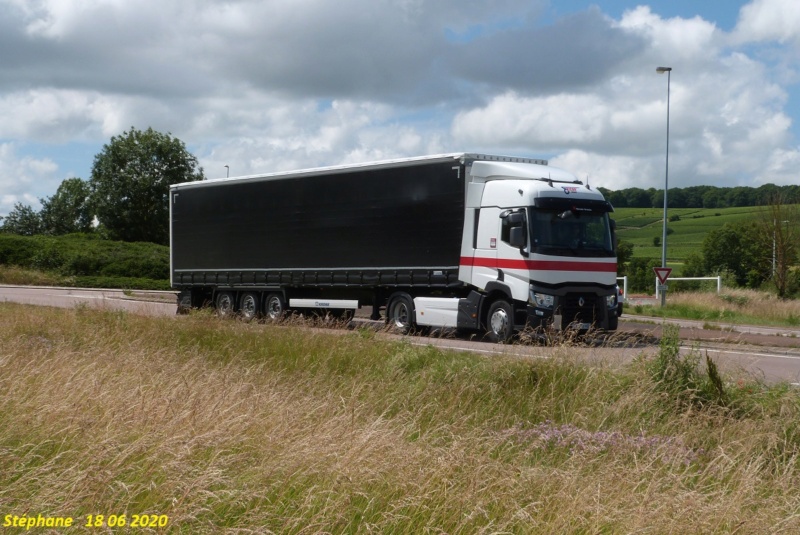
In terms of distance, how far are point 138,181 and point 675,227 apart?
165 ft

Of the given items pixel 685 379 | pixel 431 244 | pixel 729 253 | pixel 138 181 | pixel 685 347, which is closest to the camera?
pixel 685 379

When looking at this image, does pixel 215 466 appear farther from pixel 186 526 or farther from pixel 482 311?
pixel 482 311

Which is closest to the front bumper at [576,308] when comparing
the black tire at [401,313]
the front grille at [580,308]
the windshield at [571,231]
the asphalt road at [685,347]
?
the front grille at [580,308]

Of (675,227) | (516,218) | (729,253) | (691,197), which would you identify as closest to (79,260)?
(516,218)

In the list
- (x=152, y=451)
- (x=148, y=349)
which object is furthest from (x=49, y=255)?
(x=152, y=451)

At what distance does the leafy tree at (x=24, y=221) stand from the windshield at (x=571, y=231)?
86.8 metres

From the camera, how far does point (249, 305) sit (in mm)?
25266

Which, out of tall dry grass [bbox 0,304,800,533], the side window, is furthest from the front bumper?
tall dry grass [bbox 0,304,800,533]

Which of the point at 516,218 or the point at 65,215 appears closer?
the point at 516,218

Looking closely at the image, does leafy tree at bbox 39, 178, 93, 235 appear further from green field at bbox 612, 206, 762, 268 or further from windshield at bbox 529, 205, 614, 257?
windshield at bbox 529, 205, 614, 257

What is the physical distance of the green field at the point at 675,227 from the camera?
78.1 metres

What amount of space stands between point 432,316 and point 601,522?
14.9 m

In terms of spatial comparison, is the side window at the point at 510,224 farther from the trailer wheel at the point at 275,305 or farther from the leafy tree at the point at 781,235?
the leafy tree at the point at 781,235

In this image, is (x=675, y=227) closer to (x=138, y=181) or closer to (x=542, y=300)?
(x=138, y=181)
